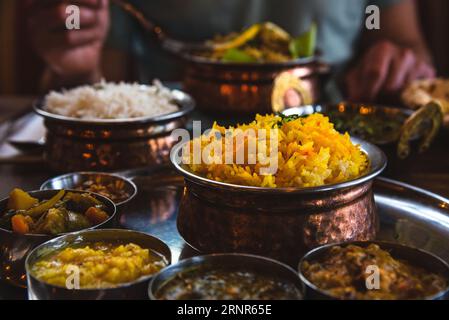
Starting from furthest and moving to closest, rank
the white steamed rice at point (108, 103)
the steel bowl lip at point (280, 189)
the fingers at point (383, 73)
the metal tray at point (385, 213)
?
1. the fingers at point (383, 73)
2. the white steamed rice at point (108, 103)
3. the metal tray at point (385, 213)
4. the steel bowl lip at point (280, 189)

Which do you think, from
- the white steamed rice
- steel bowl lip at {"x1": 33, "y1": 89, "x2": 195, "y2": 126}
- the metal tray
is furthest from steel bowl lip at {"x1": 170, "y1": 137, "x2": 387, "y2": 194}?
the white steamed rice

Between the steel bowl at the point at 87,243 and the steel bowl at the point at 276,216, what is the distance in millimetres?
173

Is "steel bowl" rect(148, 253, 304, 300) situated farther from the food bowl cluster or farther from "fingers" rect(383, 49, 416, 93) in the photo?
"fingers" rect(383, 49, 416, 93)

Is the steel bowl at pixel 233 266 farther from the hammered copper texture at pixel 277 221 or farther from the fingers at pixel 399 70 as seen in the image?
the fingers at pixel 399 70

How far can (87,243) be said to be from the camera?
154 centimetres

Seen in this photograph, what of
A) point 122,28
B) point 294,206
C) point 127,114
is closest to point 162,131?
point 127,114

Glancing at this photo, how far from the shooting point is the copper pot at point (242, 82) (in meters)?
2.90

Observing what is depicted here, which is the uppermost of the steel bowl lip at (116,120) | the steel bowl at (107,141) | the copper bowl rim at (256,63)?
the copper bowl rim at (256,63)

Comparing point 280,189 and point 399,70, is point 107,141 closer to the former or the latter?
point 280,189

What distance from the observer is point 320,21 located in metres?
4.07

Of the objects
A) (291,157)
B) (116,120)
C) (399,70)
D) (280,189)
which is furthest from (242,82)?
(280,189)

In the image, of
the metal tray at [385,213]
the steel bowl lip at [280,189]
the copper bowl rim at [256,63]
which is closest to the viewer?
the steel bowl lip at [280,189]

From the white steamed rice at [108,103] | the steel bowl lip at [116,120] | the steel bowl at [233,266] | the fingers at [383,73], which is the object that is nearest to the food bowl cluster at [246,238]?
the steel bowl at [233,266]

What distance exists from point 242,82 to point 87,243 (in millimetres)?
1533
